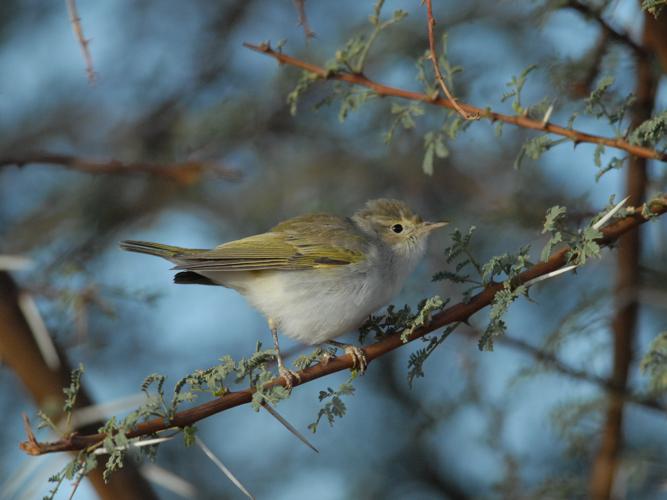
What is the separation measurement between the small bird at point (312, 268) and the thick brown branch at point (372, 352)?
3.32 feet

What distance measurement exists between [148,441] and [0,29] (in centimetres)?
448

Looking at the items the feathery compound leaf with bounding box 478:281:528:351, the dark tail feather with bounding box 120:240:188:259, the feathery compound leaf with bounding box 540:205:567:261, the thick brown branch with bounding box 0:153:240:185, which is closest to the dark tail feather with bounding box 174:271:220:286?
the dark tail feather with bounding box 120:240:188:259

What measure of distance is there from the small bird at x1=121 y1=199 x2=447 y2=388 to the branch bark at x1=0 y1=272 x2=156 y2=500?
1.77ft

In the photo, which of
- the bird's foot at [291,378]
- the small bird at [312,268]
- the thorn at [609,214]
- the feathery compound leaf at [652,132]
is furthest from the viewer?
the small bird at [312,268]

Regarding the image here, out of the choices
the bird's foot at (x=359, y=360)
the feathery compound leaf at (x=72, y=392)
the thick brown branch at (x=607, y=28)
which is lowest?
the feathery compound leaf at (x=72, y=392)

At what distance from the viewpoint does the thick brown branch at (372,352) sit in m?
2.10

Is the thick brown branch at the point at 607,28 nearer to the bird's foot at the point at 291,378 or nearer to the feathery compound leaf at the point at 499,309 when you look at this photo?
the feathery compound leaf at the point at 499,309

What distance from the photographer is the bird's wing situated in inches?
148

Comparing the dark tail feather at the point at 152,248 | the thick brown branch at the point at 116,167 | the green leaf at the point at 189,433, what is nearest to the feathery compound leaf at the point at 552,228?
the green leaf at the point at 189,433

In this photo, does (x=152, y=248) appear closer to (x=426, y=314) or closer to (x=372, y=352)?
(x=372, y=352)

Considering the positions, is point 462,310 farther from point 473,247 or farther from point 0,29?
point 0,29

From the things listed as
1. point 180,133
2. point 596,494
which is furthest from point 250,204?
point 596,494

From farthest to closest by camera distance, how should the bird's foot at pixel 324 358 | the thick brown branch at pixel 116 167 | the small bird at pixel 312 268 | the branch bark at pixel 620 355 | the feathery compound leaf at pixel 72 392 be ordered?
the small bird at pixel 312 268 → the branch bark at pixel 620 355 → the thick brown branch at pixel 116 167 → the bird's foot at pixel 324 358 → the feathery compound leaf at pixel 72 392

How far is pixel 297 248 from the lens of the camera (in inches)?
157
